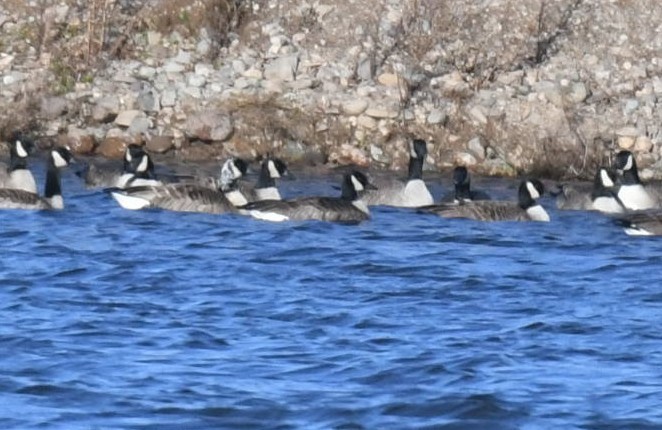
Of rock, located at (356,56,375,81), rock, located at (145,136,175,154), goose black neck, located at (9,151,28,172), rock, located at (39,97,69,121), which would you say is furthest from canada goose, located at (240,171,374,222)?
rock, located at (39,97,69,121)

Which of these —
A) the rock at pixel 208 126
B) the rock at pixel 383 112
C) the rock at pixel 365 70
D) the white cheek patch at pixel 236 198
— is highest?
the rock at pixel 365 70

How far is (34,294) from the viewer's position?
16.9m

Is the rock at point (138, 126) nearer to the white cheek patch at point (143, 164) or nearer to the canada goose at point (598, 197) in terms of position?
the white cheek patch at point (143, 164)

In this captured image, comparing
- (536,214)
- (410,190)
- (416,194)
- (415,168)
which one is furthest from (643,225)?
(415,168)

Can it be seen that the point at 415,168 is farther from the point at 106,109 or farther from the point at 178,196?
the point at 106,109

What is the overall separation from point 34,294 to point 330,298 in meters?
2.75

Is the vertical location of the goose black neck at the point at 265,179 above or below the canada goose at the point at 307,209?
above

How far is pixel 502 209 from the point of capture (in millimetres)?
22281

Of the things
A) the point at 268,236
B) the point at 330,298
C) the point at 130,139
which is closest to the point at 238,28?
the point at 130,139

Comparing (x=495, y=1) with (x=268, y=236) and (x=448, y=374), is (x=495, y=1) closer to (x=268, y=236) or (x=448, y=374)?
(x=268, y=236)

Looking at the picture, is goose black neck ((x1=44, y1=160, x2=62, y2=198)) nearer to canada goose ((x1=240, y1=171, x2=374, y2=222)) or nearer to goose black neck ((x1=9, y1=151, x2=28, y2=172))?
goose black neck ((x1=9, y1=151, x2=28, y2=172))

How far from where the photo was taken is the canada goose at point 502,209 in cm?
2214

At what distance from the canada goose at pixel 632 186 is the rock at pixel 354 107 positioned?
12.7ft

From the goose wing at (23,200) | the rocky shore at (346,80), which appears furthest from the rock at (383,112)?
the goose wing at (23,200)
